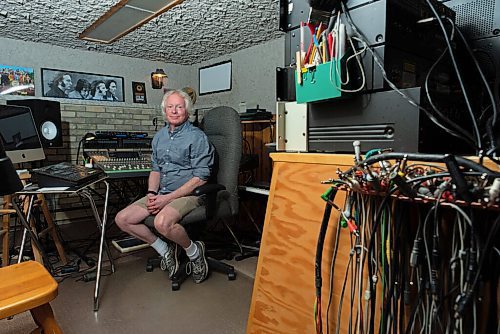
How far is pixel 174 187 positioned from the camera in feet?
7.85

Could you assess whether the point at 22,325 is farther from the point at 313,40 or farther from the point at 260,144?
the point at 260,144

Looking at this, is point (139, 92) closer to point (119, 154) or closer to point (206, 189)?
point (119, 154)

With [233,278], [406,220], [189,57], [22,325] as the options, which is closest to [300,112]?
[406,220]

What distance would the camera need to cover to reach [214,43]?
A: 375 cm

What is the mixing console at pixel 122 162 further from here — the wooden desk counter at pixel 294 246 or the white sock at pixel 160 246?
the wooden desk counter at pixel 294 246

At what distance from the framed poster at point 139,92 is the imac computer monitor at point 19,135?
65.7 inches

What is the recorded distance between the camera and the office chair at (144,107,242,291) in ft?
7.23

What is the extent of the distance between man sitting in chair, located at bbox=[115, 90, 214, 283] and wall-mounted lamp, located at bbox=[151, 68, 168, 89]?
201 centimetres

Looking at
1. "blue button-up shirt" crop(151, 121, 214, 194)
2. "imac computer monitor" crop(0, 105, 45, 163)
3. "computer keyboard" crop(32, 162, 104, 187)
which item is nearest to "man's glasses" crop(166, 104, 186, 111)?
"blue button-up shirt" crop(151, 121, 214, 194)

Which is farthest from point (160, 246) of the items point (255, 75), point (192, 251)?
point (255, 75)

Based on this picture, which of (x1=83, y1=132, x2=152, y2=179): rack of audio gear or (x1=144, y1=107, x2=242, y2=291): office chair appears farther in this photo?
(x1=83, y1=132, x2=152, y2=179): rack of audio gear

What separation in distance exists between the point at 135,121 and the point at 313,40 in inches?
145

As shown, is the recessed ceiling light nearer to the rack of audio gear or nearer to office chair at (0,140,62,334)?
Result: the rack of audio gear

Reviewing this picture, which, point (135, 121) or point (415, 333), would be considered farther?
point (135, 121)
